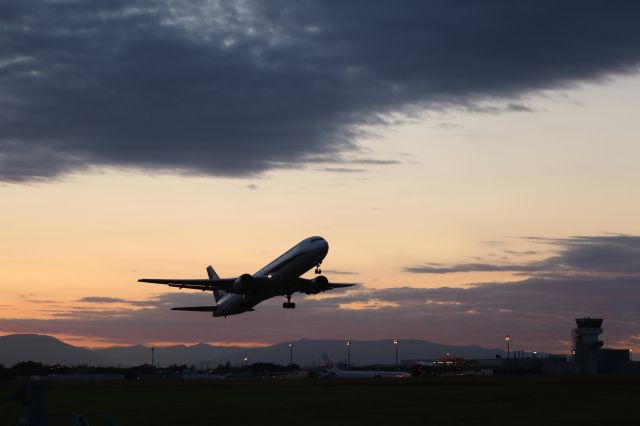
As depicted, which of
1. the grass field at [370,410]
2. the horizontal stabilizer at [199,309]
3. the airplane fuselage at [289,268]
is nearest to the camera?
the grass field at [370,410]

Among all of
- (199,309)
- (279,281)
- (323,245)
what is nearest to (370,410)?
(323,245)

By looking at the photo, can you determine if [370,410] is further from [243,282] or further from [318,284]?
[318,284]

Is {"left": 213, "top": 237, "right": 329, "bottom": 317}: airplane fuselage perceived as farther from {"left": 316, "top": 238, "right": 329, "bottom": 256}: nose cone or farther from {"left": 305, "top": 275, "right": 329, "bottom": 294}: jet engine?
{"left": 305, "top": 275, "right": 329, "bottom": 294}: jet engine

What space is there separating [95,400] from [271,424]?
111 feet

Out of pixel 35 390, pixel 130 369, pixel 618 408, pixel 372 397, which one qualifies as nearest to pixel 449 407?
pixel 618 408

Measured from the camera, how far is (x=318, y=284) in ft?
318

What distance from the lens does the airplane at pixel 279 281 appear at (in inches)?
3506

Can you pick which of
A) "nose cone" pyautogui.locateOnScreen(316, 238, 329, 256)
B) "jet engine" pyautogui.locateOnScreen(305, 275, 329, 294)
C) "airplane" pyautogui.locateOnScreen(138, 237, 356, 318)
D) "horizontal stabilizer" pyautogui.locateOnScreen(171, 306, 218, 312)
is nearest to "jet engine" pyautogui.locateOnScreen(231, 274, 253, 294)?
"airplane" pyautogui.locateOnScreen(138, 237, 356, 318)

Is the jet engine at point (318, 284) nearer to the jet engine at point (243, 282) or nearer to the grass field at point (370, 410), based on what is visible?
the jet engine at point (243, 282)

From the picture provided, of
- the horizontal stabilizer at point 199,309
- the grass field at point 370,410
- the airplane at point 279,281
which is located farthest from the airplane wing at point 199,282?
the grass field at point 370,410

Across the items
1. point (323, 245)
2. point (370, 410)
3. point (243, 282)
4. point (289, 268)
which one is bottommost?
point (370, 410)

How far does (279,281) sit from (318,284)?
574 cm

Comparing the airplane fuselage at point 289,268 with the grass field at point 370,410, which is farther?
the airplane fuselage at point 289,268

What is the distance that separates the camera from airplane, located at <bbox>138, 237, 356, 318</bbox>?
292ft
